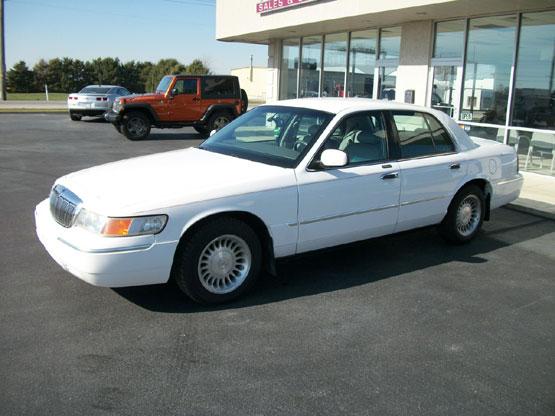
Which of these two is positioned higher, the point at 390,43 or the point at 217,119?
the point at 390,43

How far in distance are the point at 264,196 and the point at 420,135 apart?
2.14 metres

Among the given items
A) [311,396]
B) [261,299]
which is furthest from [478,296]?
[311,396]

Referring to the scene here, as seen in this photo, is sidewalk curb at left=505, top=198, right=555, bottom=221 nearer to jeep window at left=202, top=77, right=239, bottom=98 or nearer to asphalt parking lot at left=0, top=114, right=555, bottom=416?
asphalt parking lot at left=0, top=114, right=555, bottom=416

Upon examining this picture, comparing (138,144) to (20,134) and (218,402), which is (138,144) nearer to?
(20,134)

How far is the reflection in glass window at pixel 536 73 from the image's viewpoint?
433 inches

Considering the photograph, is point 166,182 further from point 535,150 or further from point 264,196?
point 535,150

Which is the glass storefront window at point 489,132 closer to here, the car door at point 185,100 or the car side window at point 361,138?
the car side window at point 361,138

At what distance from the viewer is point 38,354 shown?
3.65m

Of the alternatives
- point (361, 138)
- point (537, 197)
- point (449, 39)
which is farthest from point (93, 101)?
point (361, 138)

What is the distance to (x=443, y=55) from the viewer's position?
13359 millimetres

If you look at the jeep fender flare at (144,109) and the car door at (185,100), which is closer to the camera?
the jeep fender flare at (144,109)

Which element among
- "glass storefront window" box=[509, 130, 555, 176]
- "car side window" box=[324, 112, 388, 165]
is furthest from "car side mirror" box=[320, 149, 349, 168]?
"glass storefront window" box=[509, 130, 555, 176]

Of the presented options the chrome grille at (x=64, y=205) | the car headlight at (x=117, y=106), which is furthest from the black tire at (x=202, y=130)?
the chrome grille at (x=64, y=205)

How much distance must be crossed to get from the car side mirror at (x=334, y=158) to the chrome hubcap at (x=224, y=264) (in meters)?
0.96
